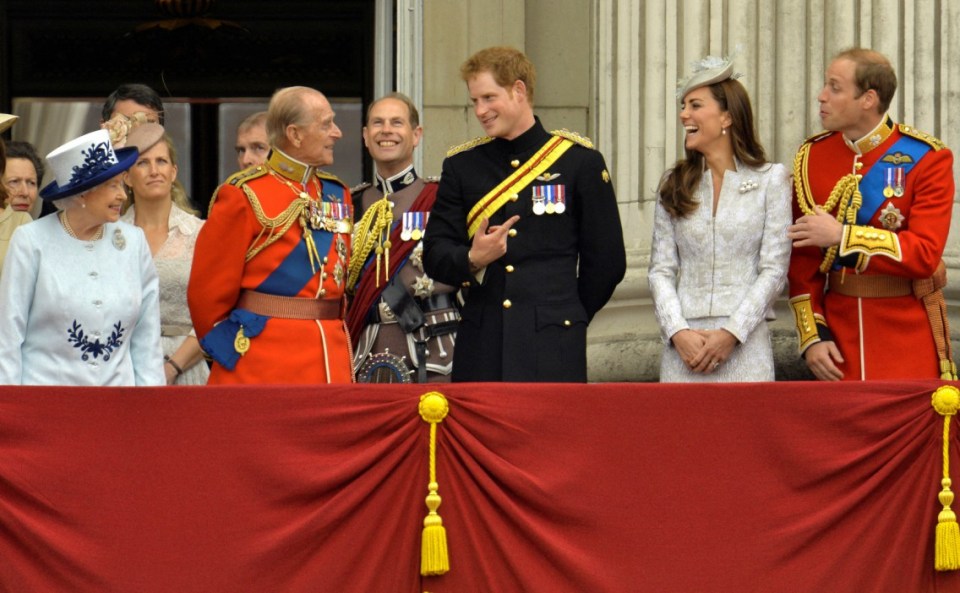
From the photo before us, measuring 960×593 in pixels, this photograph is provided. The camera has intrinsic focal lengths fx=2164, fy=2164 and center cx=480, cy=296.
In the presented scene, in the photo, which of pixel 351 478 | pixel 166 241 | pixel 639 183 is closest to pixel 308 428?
pixel 351 478

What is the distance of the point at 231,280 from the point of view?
7.01 meters

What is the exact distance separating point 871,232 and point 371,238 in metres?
1.76

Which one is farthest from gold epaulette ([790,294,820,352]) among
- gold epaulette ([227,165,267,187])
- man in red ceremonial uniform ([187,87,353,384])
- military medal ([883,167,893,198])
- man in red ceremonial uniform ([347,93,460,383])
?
gold epaulette ([227,165,267,187])

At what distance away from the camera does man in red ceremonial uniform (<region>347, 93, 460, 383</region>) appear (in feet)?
24.7

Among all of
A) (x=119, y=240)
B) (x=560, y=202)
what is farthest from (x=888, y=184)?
(x=119, y=240)

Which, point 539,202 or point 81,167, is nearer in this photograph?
point 81,167

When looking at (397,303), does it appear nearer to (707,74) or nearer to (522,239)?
(522,239)

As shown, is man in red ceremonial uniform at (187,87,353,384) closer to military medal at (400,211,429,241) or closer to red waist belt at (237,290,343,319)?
red waist belt at (237,290,343,319)

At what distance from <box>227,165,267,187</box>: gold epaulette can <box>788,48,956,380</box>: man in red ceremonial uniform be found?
5.79 feet

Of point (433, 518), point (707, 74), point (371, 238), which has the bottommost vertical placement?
point (433, 518)

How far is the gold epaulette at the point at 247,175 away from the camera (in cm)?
711

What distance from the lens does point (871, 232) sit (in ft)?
23.2

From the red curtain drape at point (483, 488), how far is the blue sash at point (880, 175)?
3.49 ft

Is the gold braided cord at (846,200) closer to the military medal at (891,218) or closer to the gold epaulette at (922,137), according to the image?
the military medal at (891,218)
